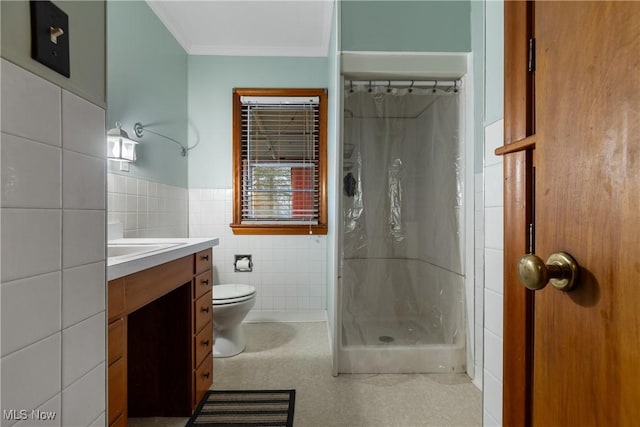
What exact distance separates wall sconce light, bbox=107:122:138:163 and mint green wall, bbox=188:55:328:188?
103 cm

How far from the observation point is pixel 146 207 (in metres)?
2.11

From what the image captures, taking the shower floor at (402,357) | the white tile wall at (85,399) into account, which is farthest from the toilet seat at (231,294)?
the white tile wall at (85,399)

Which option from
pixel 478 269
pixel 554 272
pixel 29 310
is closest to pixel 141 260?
pixel 29 310

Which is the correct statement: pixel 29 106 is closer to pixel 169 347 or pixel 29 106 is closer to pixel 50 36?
pixel 50 36

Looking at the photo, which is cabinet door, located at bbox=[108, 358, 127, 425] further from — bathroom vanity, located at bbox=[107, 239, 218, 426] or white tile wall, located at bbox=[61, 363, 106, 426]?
bathroom vanity, located at bbox=[107, 239, 218, 426]

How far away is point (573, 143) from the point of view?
1.57 feet

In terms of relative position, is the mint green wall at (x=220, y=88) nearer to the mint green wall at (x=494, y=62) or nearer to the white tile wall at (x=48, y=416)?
the mint green wall at (x=494, y=62)

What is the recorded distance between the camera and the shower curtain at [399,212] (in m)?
2.04

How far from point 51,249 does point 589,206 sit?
0.89 meters

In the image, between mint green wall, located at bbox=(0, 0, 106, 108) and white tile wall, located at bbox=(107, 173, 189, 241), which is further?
white tile wall, located at bbox=(107, 173, 189, 241)

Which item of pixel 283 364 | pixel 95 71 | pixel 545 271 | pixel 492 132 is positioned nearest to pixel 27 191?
pixel 95 71

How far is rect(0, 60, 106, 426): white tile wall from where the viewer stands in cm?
49

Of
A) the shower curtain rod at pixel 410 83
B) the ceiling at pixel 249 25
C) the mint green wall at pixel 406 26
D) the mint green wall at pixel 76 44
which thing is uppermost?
the ceiling at pixel 249 25

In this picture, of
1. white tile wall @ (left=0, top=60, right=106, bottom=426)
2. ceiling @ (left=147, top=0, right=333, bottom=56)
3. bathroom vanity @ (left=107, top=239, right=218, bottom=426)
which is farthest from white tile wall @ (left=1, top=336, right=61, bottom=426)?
ceiling @ (left=147, top=0, right=333, bottom=56)
